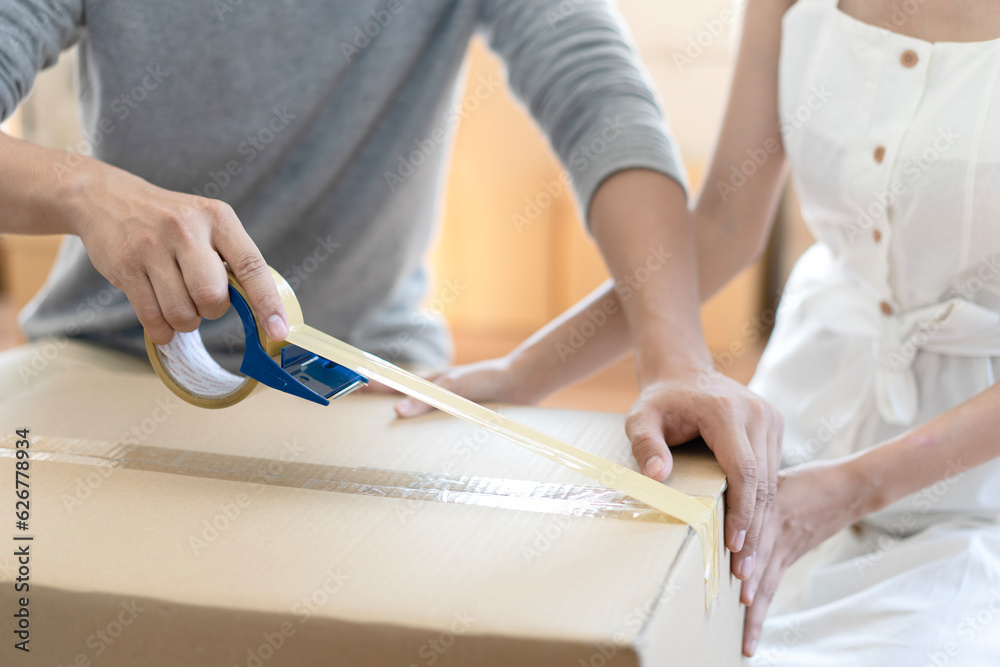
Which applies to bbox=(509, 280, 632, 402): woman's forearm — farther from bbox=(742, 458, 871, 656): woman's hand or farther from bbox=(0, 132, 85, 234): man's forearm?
bbox=(0, 132, 85, 234): man's forearm

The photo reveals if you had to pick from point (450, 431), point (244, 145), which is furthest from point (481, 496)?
point (244, 145)

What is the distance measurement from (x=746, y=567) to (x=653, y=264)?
306 mm

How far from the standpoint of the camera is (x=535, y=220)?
2445 mm

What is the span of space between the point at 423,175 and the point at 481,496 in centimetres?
56

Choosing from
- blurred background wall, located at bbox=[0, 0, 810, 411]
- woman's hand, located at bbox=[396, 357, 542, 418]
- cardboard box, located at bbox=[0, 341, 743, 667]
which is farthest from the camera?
blurred background wall, located at bbox=[0, 0, 810, 411]

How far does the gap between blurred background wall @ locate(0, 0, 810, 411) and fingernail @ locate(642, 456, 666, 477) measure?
1659 mm

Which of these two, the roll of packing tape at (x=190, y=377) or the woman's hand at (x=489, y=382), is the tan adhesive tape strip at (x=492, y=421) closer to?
the roll of packing tape at (x=190, y=377)

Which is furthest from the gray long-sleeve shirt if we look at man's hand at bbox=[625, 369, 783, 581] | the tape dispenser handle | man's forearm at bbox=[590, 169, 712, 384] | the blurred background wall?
the blurred background wall

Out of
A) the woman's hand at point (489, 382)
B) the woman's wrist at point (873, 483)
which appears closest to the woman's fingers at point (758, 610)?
the woman's wrist at point (873, 483)

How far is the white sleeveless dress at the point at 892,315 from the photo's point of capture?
26.1 inches

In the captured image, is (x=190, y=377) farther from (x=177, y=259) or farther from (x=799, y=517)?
(x=799, y=517)

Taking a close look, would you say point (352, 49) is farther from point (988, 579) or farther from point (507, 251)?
point (507, 251)

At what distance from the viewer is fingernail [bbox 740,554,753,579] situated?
59 cm

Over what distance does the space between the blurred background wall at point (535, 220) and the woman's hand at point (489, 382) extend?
1403mm
